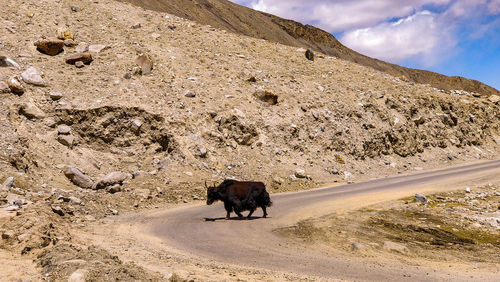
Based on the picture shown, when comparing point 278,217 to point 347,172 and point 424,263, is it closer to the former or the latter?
point 424,263

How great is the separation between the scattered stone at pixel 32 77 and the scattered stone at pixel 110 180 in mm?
7994

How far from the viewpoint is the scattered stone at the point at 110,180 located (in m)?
17.0

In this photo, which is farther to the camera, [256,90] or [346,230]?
[256,90]

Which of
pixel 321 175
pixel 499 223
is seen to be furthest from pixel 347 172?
pixel 499 223

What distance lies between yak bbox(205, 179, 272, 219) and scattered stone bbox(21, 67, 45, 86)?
1435 cm

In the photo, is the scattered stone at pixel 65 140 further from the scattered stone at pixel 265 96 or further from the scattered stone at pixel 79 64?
the scattered stone at pixel 265 96

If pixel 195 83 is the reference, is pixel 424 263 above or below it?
below

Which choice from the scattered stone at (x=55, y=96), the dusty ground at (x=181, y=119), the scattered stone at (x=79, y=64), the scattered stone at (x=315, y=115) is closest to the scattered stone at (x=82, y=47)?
the dusty ground at (x=181, y=119)

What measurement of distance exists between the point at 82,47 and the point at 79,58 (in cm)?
238

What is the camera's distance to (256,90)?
2825 centimetres

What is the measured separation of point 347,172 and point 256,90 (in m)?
8.43

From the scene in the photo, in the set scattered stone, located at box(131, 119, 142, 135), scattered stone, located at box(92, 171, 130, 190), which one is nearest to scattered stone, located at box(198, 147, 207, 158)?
scattered stone, located at box(131, 119, 142, 135)

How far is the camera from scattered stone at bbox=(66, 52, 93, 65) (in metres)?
24.9

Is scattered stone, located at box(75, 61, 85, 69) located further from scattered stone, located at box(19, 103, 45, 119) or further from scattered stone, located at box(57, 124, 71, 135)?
scattered stone, located at box(57, 124, 71, 135)
